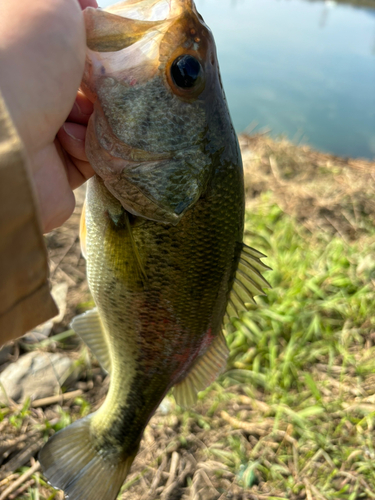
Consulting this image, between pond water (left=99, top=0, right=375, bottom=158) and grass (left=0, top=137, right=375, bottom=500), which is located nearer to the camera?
grass (left=0, top=137, right=375, bottom=500)

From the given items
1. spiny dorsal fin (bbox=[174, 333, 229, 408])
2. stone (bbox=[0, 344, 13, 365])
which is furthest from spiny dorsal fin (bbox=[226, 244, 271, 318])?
stone (bbox=[0, 344, 13, 365])

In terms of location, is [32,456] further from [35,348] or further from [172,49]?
[172,49]

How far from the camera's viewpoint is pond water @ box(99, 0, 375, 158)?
8273 mm

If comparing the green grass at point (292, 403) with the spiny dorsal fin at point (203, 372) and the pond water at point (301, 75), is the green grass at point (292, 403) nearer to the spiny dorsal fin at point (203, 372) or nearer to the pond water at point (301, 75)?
the spiny dorsal fin at point (203, 372)

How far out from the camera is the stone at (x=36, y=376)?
2.25 metres

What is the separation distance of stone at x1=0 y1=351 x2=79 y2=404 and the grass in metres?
0.09

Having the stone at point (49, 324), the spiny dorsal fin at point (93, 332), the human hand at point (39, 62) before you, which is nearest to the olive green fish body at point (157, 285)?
the spiny dorsal fin at point (93, 332)

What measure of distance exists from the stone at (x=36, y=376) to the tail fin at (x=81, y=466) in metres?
0.71

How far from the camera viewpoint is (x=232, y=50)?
12.0 metres

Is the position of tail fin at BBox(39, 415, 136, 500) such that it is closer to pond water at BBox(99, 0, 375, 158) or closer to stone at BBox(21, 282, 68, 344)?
stone at BBox(21, 282, 68, 344)

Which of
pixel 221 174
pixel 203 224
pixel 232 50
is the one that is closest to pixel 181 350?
pixel 203 224

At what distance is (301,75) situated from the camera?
11.2 meters

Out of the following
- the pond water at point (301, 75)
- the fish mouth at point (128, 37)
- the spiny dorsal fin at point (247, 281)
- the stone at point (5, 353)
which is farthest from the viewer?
the pond water at point (301, 75)

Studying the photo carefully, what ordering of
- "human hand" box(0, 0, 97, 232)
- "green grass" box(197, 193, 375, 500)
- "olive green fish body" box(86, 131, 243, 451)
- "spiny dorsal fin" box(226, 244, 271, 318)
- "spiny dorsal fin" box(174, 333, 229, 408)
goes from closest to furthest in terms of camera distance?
"human hand" box(0, 0, 97, 232), "olive green fish body" box(86, 131, 243, 451), "spiny dorsal fin" box(226, 244, 271, 318), "spiny dorsal fin" box(174, 333, 229, 408), "green grass" box(197, 193, 375, 500)
